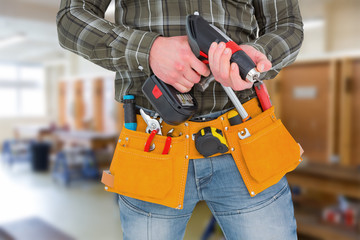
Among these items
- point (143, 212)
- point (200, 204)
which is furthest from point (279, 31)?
point (200, 204)

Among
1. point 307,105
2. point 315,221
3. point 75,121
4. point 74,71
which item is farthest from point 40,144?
point 315,221

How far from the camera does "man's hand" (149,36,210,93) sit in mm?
455

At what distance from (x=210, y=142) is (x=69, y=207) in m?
4.05

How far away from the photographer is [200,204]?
3.64 meters

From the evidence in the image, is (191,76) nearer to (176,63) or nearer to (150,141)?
(176,63)

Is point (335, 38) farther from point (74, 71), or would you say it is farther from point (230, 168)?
point (74, 71)

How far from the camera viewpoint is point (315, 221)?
102 inches

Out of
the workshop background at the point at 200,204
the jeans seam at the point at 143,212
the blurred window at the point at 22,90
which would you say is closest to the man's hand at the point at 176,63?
the jeans seam at the point at 143,212

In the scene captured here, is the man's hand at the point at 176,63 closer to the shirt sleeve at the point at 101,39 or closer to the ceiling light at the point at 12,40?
the shirt sleeve at the point at 101,39

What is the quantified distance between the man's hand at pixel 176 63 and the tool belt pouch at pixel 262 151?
0.48 ft

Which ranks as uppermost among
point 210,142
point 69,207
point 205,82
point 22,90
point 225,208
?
point 205,82

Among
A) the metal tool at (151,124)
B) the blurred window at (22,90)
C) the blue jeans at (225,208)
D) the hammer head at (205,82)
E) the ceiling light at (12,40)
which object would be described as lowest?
the blurred window at (22,90)

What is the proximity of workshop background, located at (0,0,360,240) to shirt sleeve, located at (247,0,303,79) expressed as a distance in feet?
2.90

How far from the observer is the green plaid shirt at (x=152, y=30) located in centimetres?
51
